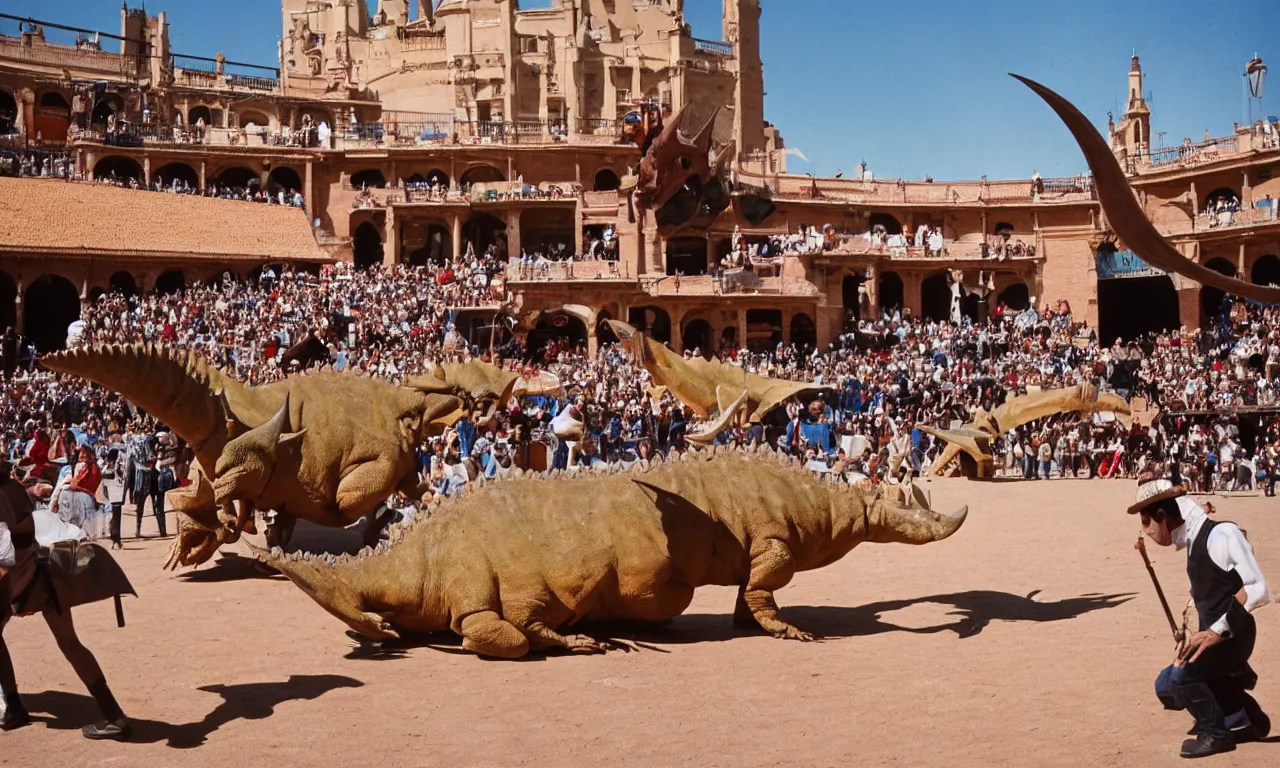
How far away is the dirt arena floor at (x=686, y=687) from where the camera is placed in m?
7.27

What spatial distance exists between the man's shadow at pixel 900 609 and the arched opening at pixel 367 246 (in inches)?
1584

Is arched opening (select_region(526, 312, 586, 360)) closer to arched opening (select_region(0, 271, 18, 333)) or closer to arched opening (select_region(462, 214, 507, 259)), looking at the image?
arched opening (select_region(462, 214, 507, 259))

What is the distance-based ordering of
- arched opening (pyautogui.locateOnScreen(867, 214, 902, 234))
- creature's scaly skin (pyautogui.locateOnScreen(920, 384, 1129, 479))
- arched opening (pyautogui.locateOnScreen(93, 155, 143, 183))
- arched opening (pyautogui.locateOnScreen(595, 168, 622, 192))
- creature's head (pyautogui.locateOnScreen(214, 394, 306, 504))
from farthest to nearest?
arched opening (pyautogui.locateOnScreen(595, 168, 622, 192)), arched opening (pyautogui.locateOnScreen(867, 214, 902, 234)), arched opening (pyautogui.locateOnScreen(93, 155, 143, 183)), creature's scaly skin (pyautogui.locateOnScreen(920, 384, 1129, 479)), creature's head (pyautogui.locateOnScreen(214, 394, 306, 504))

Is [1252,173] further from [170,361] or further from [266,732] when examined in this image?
[266,732]

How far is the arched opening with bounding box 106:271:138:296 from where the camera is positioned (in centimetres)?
4091

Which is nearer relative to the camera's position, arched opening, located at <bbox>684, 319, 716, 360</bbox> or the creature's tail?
the creature's tail

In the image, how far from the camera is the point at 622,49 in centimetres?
5988

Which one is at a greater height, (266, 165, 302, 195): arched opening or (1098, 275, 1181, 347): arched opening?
(266, 165, 302, 195): arched opening

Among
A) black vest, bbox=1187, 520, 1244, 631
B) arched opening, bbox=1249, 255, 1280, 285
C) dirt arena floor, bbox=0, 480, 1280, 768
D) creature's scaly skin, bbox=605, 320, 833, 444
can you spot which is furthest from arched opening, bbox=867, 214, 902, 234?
black vest, bbox=1187, 520, 1244, 631

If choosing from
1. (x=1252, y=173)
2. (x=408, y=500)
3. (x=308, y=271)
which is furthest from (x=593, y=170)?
(x=408, y=500)

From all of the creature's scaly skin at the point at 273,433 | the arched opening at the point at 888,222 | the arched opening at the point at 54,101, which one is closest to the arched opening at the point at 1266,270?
the arched opening at the point at 888,222

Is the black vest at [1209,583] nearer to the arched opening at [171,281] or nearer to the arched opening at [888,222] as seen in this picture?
the arched opening at [171,281]

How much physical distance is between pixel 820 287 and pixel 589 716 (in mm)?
34520

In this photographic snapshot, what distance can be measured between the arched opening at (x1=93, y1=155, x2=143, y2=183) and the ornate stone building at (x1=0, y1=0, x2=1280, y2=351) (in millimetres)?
171
